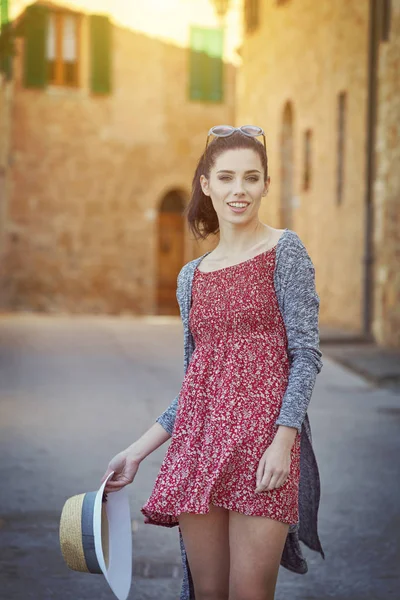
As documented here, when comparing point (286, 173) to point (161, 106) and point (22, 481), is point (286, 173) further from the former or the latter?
point (22, 481)

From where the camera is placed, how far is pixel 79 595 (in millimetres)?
4305

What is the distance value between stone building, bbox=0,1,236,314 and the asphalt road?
12737 millimetres

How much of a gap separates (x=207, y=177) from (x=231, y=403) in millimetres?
631

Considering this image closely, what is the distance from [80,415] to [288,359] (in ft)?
20.3

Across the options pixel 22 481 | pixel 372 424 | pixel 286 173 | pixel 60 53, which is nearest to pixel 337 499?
pixel 22 481

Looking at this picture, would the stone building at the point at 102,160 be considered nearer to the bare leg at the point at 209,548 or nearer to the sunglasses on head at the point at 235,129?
the sunglasses on head at the point at 235,129

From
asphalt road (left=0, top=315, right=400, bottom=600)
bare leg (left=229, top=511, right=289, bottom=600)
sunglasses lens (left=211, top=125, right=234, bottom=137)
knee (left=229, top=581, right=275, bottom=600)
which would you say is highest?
sunglasses lens (left=211, top=125, right=234, bottom=137)

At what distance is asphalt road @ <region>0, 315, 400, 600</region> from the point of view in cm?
453

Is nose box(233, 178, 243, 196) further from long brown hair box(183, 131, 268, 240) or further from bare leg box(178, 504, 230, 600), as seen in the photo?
bare leg box(178, 504, 230, 600)

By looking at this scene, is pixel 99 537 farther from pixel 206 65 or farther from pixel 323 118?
pixel 206 65

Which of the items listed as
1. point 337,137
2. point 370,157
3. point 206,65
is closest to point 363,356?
point 370,157

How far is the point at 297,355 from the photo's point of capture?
2742 millimetres

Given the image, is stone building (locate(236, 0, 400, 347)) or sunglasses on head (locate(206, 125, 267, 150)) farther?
stone building (locate(236, 0, 400, 347))

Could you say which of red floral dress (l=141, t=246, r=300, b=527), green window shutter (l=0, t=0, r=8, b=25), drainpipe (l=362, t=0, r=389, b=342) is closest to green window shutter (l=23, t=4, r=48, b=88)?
drainpipe (l=362, t=0, r=389, b=342)
